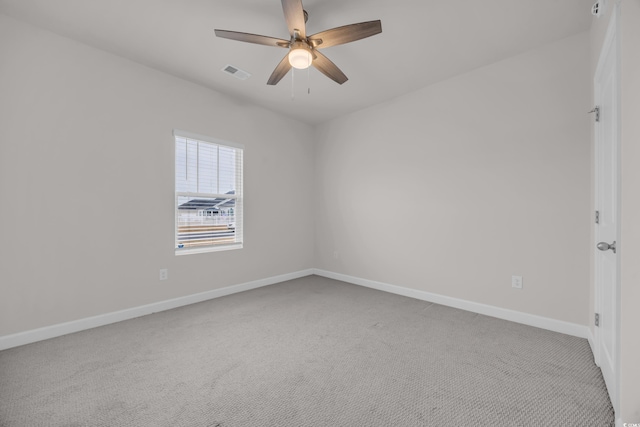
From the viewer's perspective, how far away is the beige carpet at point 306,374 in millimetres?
1560

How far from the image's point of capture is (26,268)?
7.93 ft

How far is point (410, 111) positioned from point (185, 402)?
3.78 metres

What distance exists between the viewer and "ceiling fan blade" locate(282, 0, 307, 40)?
71.2 inches

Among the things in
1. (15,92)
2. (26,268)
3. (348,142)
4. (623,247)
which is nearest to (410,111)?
(348,142)

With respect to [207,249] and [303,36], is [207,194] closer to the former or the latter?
[207,249]

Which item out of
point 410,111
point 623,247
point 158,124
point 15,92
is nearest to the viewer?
point 623,247

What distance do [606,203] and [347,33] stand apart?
2137mm

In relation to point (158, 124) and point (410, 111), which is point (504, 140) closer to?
point (410, 111)

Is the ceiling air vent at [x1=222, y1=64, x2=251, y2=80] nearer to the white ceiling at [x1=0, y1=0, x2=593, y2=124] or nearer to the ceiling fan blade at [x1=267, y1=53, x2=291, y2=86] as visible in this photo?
the white ceiling at [x1=0, y1=0, x2=593, y2=124]

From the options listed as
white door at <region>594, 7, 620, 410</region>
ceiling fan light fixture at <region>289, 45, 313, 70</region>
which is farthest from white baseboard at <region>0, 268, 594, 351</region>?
ceiling fan light fixture at <region>289, 45, 313, 70</region>

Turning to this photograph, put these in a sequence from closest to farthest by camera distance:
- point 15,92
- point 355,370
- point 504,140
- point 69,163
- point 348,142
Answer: point 355,370 → point 15,92 → point 69,163 → point 504,140 → point 348,142

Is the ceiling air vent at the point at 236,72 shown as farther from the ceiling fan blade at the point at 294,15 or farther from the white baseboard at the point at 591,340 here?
the white baseboard at the point at 591,340

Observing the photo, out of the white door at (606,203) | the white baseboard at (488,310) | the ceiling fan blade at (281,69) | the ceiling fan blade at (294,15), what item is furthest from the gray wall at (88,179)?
the white door at (606,203)

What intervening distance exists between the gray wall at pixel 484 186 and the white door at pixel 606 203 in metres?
0.44
